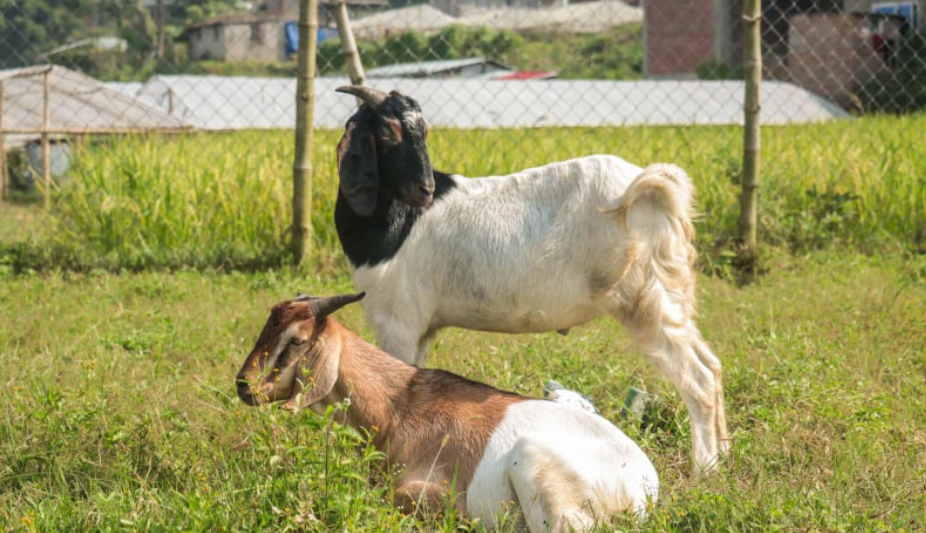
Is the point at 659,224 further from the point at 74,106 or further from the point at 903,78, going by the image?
the point at 903,78

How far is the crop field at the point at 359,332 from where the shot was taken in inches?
119

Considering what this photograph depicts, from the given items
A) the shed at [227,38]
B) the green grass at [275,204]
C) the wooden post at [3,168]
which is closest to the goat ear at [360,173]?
the green grass at [275,204]

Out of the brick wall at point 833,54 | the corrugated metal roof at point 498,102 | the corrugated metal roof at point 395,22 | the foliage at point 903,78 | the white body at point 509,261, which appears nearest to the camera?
the white body at point 509,261

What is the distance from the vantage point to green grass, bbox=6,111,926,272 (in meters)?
7.26

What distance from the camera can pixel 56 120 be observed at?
14.4 meters

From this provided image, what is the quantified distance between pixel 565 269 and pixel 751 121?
3.60 meters

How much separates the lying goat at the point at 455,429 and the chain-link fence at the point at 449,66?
6.20m

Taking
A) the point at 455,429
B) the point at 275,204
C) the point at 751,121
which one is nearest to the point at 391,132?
the point at 455,429

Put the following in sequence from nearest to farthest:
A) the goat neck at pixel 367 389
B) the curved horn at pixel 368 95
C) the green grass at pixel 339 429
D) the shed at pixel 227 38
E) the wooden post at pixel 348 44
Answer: the green grass at pixel 339 429 → the goat neck at pixel 367 389 → the curved horn at pixel 368 95 → the wooden post at pixel 348 44 → the shed at pixel 227 38

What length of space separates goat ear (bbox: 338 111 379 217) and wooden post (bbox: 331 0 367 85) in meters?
2.55

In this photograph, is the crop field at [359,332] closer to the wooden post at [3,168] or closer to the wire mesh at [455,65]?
the wire mesh at [455,65]

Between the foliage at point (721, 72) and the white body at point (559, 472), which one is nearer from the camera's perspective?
the white body at point (559, 472)

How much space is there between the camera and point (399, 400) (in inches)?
133

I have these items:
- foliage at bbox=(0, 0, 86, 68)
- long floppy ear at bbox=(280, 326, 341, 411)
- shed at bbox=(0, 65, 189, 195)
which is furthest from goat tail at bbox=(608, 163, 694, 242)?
shed at bbox=(0, 65, 189, 195)
